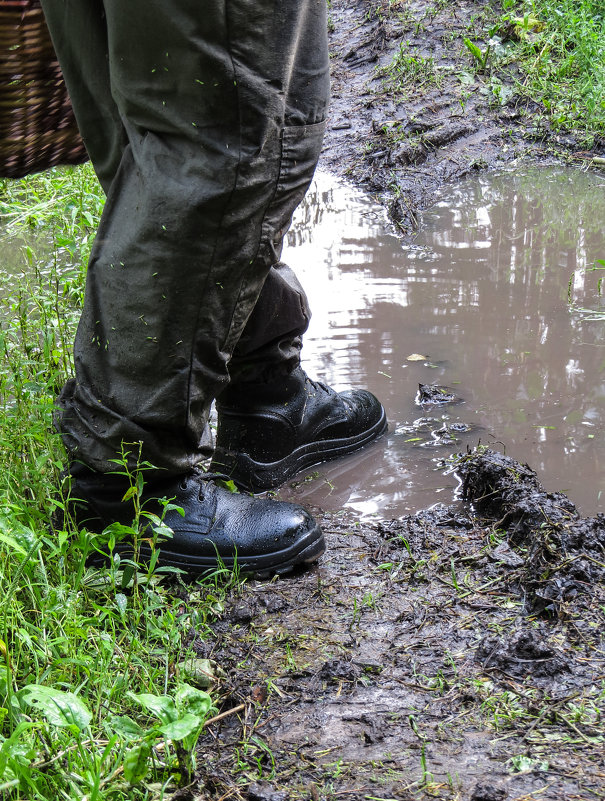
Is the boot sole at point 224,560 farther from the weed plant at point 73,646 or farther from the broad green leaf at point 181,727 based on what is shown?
the broad green leaf at point 181,727

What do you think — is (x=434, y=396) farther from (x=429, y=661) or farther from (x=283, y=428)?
(x=429, y=661)

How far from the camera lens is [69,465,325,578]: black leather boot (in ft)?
6.63

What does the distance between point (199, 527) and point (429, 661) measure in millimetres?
651

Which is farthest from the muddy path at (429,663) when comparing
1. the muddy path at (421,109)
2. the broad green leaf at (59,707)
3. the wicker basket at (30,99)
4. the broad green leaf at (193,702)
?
the muddy path at (421,109)

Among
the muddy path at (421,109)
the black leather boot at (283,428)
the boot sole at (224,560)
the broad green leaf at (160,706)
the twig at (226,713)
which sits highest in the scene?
the muddy path at (421,109)

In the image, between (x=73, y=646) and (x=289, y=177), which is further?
(x=289, y=177)

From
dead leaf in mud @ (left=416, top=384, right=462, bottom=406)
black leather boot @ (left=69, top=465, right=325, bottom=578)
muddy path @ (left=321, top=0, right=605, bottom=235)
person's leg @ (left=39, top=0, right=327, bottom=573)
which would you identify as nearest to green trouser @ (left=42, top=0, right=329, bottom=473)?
person's leg @ (left=39, top=0, right=327, bottom=573)

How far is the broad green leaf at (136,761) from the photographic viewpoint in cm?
130

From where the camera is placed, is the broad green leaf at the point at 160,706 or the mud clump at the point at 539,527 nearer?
the broad green leaf at the point at 160,706

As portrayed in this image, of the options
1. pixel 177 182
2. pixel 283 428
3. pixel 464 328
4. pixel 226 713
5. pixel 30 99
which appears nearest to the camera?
pixel 226 713

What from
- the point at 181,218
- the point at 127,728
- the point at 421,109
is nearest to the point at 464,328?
the point at 181,218

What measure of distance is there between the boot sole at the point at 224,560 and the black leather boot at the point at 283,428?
0.48 metres

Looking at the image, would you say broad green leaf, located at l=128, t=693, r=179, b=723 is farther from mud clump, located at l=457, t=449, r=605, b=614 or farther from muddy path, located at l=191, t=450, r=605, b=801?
mud clump, located at l=457, t=449, r=605, b=614

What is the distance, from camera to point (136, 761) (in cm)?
131
